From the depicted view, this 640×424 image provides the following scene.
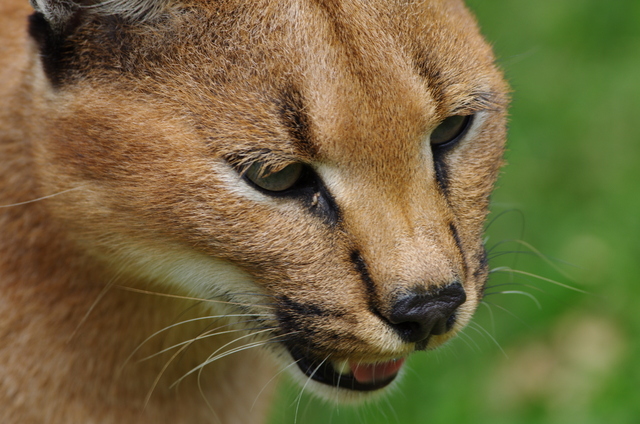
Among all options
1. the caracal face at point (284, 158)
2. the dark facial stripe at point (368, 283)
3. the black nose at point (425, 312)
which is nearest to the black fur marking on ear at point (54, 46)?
the caracal face at point (284, 158)

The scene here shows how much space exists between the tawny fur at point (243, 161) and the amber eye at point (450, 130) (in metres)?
0.06

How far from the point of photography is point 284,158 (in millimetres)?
2824

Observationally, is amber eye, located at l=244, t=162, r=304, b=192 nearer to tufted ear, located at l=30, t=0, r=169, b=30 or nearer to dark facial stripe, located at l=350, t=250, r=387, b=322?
dark facial stripe, located at l=350, t=250, r=387, b=322

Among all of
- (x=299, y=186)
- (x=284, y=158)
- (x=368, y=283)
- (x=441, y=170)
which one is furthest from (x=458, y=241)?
(x=284, y=158)

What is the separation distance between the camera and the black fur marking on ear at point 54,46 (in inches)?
121

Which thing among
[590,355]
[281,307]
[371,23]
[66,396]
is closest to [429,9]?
[371,23]

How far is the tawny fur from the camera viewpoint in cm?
285

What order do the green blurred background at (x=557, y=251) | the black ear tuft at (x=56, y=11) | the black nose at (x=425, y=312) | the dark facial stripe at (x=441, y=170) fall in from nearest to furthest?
the black nose at (x=425, y=312) → the black ear tuft at (x=56, y=11) → the dark facial stripe at (x=441, y=170) → the green blurred background at (x=557, y=251)

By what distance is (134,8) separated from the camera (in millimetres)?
3000

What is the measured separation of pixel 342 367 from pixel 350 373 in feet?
0.51

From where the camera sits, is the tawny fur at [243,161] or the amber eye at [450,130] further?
the amber eye at [450,130]

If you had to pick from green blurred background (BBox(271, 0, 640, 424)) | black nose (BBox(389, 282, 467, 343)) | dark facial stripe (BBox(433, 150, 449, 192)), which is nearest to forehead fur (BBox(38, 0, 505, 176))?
dark facial stripe (BBox(433, 150, 449, 192))

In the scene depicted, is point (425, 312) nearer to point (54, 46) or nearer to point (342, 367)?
point (342, 367)

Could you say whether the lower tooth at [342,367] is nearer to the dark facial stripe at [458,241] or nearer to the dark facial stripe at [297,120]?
the dark facial stripe at [458,241]
